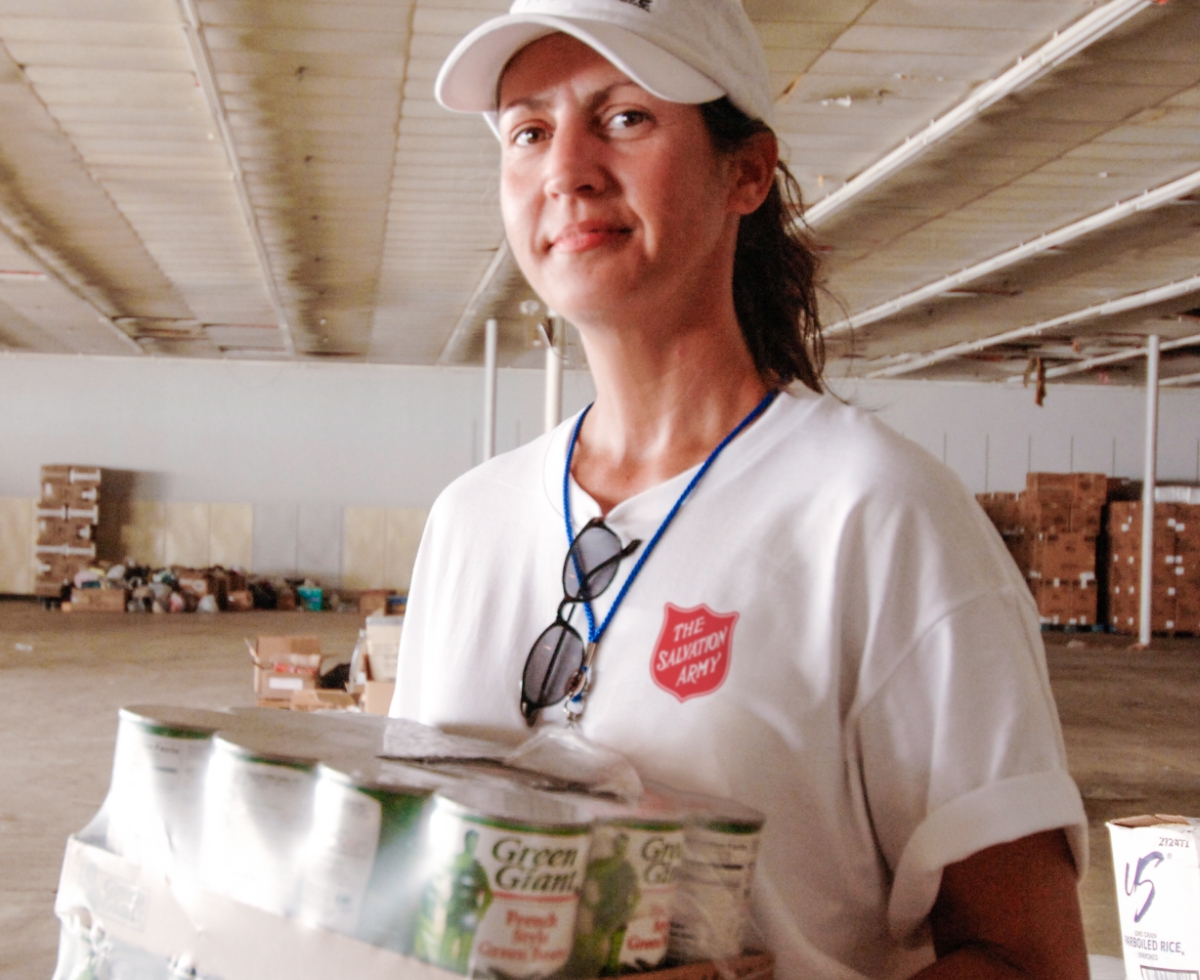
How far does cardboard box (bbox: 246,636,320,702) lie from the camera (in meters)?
6.78

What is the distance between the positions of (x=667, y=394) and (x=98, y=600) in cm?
1620

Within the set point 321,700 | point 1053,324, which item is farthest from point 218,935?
point 1053,324

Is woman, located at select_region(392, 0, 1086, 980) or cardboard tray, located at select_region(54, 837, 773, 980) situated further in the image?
woman, located at select_region(392, 0, 1086, 980)

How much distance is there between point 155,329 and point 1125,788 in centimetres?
1353

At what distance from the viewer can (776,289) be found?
143 cm

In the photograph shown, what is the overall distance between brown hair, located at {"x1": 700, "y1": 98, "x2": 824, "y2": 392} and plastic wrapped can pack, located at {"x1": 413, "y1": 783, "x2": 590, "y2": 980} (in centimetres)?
74

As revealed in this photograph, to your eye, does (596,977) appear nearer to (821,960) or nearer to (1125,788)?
(821,960)

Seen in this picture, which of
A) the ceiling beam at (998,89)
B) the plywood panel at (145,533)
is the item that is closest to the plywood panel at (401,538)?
the plywood panel at (145,533)

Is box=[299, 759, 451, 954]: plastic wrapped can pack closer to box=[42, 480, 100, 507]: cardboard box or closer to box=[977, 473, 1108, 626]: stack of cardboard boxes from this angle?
box=[977, 473, 1108, 626]: stack of cardboard boxes

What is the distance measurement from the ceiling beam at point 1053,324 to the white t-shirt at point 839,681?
11.5 meters

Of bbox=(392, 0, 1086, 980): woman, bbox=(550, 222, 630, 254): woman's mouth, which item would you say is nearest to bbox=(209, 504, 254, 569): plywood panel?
bbox=(392, 0, 1086, 980): woman

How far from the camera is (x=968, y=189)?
8.41 metres

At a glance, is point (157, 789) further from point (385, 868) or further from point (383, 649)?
point (383, 649)

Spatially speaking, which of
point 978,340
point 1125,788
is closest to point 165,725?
point 1125,788
